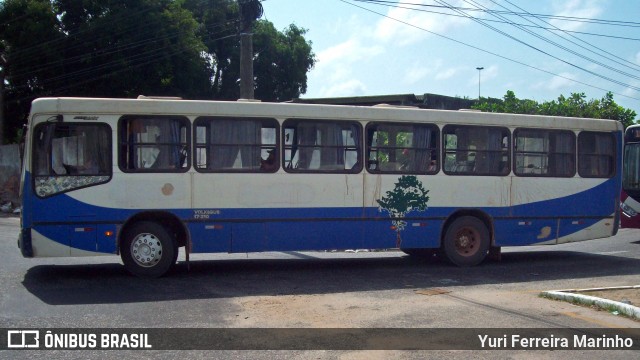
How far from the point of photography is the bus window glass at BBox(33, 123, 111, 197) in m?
9.96

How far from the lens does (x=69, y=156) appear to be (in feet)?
33.1

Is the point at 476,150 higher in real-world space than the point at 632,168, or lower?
higher

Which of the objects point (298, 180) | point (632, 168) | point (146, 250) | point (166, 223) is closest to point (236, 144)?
point (298, 180)

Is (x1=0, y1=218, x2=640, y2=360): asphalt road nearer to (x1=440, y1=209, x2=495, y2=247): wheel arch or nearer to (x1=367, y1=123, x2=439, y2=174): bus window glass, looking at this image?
(x1=440, y1=209, x2=495, y2=247): wheel arch

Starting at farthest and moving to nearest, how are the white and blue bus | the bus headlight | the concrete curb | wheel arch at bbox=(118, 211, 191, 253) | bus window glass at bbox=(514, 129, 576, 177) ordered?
1. the bus headlight
2. bus window glass at bbox=(514, 129, 576, 177)
3. wheel arch at bbox=(118, 211, 191, 253)
4. the white and blue bus
5. the concrete curb

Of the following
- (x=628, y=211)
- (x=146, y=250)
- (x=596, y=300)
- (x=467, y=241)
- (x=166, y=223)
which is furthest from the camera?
(x=628, y=211)

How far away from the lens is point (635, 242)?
58.6 ft

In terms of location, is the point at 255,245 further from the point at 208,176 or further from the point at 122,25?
the point at 122,25

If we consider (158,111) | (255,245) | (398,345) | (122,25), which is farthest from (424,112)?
(122,25)

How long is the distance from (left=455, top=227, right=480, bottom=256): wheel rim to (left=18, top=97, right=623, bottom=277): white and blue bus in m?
0.02

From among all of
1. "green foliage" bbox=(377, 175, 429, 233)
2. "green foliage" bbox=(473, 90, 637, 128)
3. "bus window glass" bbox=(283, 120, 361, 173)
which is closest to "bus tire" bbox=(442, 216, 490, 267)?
"green foliage" bbox=(377, 175, 429, 233)

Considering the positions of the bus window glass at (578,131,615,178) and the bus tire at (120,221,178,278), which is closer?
the bus tire at (120,221,178,278)

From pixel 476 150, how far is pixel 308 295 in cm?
490

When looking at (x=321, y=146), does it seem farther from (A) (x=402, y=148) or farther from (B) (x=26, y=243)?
(B) (x=26, y=243)
